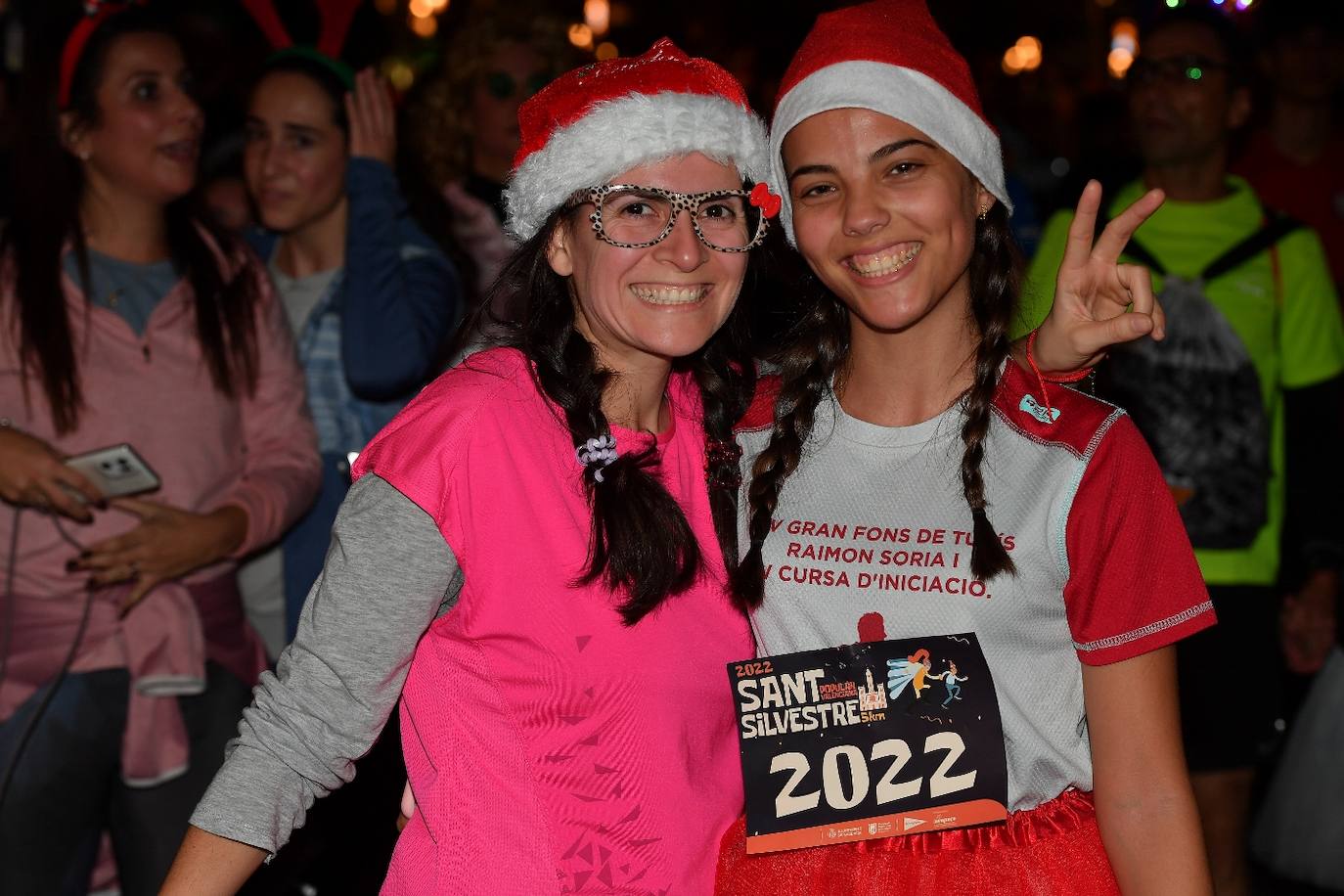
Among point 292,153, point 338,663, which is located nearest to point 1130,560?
point 338,663

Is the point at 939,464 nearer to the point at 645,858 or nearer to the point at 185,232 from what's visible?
the point at 645,858

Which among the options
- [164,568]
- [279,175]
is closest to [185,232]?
[279,175]

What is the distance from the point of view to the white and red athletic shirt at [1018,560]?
7.18 feet

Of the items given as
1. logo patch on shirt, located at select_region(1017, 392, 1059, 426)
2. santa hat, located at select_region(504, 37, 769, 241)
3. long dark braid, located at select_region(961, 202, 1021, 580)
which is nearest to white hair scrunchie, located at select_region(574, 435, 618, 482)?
santa hat, located at select_region(504, 37, 769, 241)

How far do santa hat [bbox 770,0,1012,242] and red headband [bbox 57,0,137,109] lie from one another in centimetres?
219

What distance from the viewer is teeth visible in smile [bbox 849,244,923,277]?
95.0 inches

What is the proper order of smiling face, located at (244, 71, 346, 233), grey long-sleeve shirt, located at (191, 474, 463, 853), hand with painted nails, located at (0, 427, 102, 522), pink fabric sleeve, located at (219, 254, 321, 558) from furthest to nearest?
smiling face, located at (244, 71, 346, 233), pink fabric sleeve, located at (219, 254, 321, 558), hand with painted nails, located at (0, 427, 102, 522), grey long-sleeve shirt, located at (191, 474, 463, 853)

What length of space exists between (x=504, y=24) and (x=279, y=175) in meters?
1.25

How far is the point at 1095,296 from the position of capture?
2352mm

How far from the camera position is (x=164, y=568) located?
11.7 feet

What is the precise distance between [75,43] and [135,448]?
1097 mm

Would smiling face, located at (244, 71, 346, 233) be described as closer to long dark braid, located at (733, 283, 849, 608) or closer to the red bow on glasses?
long dark braid, located at (733, 283, 849, 608)

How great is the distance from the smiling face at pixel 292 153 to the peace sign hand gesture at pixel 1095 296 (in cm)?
279

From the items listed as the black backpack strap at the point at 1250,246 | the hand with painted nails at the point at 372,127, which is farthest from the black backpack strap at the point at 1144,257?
the hand with painted nails at the point at 372,127
